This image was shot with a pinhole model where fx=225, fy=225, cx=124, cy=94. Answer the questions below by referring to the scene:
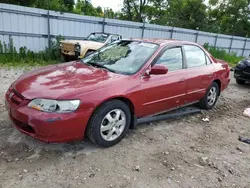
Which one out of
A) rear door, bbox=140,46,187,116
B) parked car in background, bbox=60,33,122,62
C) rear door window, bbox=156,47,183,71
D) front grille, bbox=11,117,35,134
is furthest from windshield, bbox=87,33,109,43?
front grille, bbox=11,117,35,134

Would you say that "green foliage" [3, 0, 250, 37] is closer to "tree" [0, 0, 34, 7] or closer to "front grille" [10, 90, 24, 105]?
"tree" [0, 0, 34, 7]

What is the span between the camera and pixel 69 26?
10805mm

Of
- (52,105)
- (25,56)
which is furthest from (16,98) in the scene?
(25,56)

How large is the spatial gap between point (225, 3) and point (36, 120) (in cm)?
3275

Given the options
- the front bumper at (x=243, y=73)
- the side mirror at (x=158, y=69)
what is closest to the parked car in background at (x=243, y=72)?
the front bumper at (x=243, y=73)

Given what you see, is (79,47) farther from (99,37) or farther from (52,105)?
(52,105)

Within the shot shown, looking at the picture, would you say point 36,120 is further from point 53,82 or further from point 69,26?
point 69,26

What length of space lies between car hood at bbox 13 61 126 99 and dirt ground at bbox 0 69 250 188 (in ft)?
2.66

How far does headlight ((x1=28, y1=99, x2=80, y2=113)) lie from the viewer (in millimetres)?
2666

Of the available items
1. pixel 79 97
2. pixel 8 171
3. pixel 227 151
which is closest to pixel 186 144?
pixel 227 151

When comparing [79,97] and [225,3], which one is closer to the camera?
[79,97]

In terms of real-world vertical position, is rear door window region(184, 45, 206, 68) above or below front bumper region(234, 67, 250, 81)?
above

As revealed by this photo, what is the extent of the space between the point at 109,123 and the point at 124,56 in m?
1.25

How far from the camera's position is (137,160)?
3.02 meters
